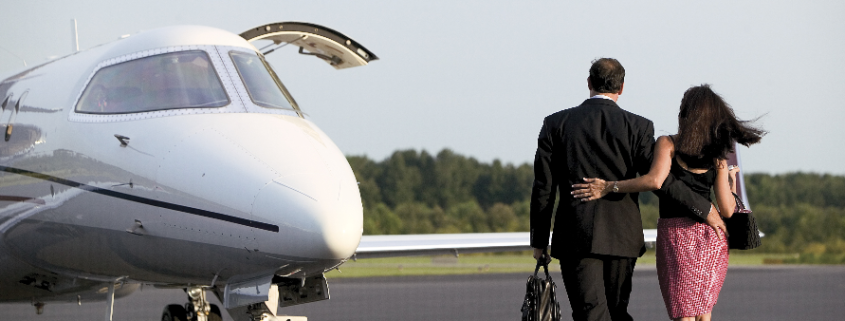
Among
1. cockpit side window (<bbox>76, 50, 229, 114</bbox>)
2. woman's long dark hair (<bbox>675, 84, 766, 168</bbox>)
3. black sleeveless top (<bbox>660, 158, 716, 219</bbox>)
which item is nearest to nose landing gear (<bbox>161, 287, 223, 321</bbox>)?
cockpit side window (<bbox>76, 50, 229, 114</bbox>)

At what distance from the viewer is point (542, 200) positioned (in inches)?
211

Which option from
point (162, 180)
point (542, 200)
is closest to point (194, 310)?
point (162, 180)

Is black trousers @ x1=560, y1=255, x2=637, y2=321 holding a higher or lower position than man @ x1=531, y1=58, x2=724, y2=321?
lower

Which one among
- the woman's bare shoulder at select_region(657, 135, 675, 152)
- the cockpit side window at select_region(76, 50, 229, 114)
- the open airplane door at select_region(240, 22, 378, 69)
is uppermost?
the open airplane door at select_region(240, 22, 378, 69)

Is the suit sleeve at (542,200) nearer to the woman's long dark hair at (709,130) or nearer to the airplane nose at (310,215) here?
the woman's long dark hair at (709,130)

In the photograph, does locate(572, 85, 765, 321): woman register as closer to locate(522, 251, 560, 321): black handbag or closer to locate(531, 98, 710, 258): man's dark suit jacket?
locate(531, 98, 710, 258): man's dark suit jacket

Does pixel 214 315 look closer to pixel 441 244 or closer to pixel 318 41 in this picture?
pixel 318 41

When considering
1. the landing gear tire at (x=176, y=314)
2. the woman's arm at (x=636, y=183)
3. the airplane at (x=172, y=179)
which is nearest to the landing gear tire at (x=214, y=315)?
the landing gear tire at (x=176, y=314)

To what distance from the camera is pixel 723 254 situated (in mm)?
5496

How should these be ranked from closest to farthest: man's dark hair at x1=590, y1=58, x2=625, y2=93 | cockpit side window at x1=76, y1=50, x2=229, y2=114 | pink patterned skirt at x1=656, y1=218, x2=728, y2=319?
1. pink patterned skirt at x1=656, y1=218, x2=728, y2=319
2. man's dark hair at x1=590, y1=58, x2=625, y2=93
3. cockpit side window at x1=76, y1=50, x2=229, y2=114

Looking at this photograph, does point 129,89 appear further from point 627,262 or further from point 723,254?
point 723,254

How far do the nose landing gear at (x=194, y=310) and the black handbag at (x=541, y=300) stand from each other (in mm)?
2572

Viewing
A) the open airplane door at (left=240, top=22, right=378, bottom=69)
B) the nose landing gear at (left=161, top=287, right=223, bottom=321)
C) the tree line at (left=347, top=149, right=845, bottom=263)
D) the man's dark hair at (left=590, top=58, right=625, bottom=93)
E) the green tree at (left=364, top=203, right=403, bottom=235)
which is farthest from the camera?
the green tree at (left=364, top=203, right=403, bottom=235)

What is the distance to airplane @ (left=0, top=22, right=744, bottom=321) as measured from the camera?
5480 mm
